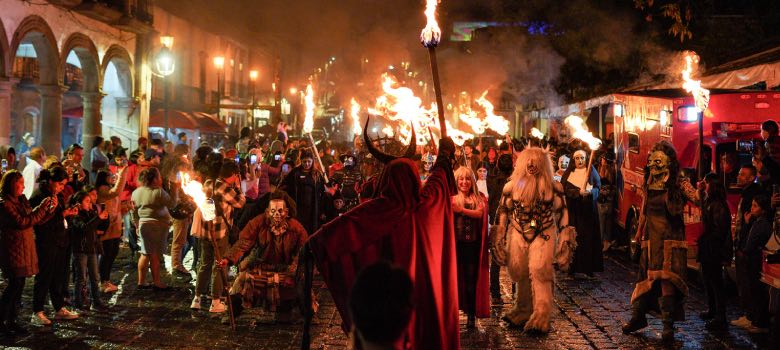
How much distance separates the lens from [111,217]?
415 inches

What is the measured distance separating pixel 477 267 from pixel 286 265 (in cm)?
200

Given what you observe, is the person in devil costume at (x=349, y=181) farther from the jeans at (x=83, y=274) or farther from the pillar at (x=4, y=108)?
the pillar at (x=4, y=108)

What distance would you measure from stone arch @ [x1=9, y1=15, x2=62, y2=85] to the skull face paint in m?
13.0

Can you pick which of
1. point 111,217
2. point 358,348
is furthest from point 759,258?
point 111,217

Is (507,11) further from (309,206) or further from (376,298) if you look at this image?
(376,298)

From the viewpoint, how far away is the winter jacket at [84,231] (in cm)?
925

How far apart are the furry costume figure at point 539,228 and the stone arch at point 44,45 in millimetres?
14576

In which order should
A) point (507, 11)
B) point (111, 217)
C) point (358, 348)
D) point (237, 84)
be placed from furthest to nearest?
point (237, 84), point (507, 11), point (111, 217), point (358, 348)

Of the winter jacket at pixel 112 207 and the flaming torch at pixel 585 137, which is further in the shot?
the flaming torch at pixel 585 137

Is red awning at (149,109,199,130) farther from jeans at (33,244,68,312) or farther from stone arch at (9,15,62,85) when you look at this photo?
jeans at (33,244,68,312)

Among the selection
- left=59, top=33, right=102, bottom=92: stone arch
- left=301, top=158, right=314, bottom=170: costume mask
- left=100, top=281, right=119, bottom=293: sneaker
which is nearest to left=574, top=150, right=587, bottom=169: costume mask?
left=301, top=158, right=314, bottom=170: costume mask

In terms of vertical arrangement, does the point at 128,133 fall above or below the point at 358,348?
above

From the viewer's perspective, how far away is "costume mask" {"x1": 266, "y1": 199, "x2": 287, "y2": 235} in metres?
8.57

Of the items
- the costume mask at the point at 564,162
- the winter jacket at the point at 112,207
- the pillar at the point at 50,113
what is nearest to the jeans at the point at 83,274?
the winter jacket at the point at 112,207
